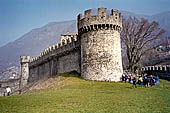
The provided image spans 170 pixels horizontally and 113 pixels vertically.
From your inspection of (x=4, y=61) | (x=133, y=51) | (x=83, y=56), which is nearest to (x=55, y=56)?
(x=83, y=56)

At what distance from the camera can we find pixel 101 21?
87.9 ft

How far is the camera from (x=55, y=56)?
3931 cm

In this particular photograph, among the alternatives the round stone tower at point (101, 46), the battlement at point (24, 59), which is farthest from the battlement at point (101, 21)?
the battlement at point (24, 59)

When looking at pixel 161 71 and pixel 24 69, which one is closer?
pixel 161 71


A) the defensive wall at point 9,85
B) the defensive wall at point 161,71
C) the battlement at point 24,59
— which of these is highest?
the battlement at point 24,59

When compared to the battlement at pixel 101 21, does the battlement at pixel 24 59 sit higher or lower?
lower

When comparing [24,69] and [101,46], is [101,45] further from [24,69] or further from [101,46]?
[24,69]

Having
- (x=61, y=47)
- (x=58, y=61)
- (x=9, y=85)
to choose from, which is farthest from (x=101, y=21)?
(x=9, y=85)

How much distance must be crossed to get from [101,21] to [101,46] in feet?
11.3

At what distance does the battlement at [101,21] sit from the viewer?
26859 mm

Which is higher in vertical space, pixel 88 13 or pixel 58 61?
pixel 88 13

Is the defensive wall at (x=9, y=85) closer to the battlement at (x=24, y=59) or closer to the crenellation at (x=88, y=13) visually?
the battlement at (x=24, y=59)

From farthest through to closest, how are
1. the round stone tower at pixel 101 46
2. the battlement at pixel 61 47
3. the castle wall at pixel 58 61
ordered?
the battlement at pixel 61 47
the castle wall at pixel 58 61
the round stone tower at pixel 101 46

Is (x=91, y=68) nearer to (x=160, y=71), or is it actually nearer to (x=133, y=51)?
(x=133, y=51)
